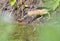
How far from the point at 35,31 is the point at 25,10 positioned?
1368 mm

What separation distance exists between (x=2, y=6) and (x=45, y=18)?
1.27 m

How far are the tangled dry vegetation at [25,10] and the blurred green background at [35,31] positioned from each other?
1.12 feet

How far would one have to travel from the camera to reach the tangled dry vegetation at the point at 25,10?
3.79m

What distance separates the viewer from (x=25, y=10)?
13.7 ft

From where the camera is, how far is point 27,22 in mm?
3773

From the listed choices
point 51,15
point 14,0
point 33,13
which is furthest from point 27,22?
point 14,0

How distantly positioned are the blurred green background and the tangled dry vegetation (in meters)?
0.34

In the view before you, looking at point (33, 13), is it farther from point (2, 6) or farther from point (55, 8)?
point (2, 6)

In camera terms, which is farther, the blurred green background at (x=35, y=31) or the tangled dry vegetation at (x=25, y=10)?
the tangled dry vegetation at (x=25, y=10)

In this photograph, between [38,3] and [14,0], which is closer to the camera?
[38,3]

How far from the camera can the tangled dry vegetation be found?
3795mm

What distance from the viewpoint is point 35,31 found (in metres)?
2.86

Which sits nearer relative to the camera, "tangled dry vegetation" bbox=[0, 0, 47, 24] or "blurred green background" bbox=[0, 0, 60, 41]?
"blurred green background" bbox=[0, 0, 60, 41]

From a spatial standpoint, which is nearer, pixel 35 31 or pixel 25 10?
pixel 35 31
